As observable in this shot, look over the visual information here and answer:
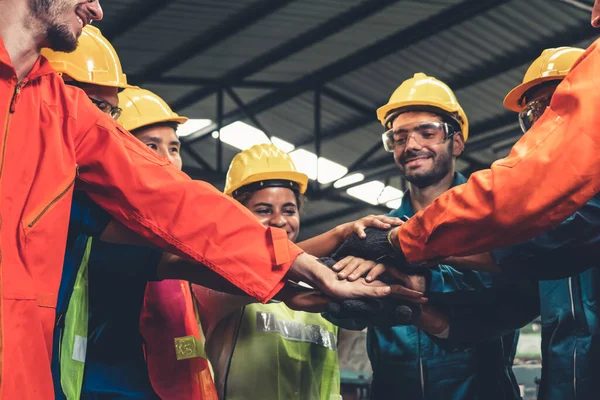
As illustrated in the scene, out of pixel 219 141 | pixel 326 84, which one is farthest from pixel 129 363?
pixel 219 141

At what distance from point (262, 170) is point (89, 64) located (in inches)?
49.4

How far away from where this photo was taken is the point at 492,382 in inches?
164

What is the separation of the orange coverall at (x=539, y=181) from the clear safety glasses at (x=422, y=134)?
1.72 metres

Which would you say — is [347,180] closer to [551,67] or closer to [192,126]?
[192,126]

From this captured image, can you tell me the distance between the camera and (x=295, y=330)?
4234 mm

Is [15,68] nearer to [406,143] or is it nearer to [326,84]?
[406,143]

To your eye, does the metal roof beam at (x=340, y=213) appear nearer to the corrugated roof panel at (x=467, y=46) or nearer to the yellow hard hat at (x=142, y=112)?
the corrugated roof panel at (x=467, y=46)

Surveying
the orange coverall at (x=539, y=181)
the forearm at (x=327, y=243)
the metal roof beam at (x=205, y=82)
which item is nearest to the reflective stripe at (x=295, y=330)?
the forearm at (x=327, y=243)

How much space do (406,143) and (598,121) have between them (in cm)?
212

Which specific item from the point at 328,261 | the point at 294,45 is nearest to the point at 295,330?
the point at 328,261

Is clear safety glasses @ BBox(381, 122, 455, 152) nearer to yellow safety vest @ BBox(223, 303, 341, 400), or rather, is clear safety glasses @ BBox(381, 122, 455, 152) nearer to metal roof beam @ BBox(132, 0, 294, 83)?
yellow safety vest @ BBox(223, 303, 341, 400)

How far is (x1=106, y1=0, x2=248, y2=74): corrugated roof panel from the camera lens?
10.4 m

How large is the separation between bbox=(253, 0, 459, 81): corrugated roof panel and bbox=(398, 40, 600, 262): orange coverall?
767 cm

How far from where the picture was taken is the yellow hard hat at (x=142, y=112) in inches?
172
